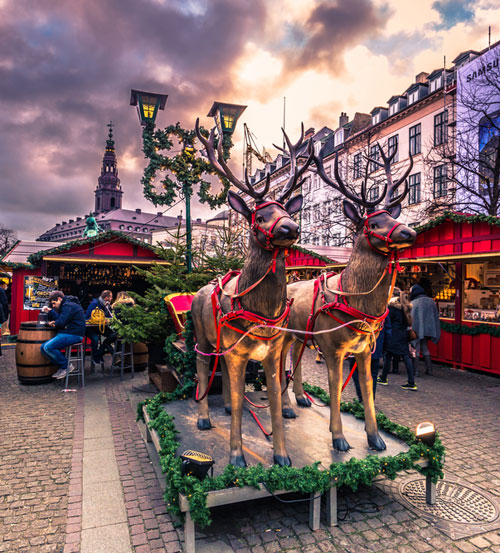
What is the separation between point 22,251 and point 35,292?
5.31 feet

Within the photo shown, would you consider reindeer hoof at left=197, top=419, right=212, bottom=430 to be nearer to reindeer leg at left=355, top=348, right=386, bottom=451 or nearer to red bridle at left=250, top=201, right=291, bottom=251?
reindeer leg at left=355, top=348, right=386, bottom=451

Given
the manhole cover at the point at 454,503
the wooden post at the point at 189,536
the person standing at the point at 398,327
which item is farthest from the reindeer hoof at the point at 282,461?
the person standing at the point at 398,327

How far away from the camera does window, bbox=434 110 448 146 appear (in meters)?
24.3

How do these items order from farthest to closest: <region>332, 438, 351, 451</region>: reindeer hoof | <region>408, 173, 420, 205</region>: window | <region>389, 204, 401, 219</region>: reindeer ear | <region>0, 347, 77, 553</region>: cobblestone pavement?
<region>408, 173, 420, 205</region>: window < <region>389, 204, 401, 219</region>: reindeer ear < <region>332, 438, 351, 451</region>: reindeer hoof < <region>0, 347, 77, 553</region>: cobblestone pavement

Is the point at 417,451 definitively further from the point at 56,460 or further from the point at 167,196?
the point at 167,196

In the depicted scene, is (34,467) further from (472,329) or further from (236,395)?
(472,329)

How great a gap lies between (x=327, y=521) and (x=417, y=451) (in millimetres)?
1027

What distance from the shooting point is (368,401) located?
3.86 m

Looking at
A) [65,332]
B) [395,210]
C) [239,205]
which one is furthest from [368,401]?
[65,332]

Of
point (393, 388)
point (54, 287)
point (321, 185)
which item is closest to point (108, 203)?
point (321, 185)

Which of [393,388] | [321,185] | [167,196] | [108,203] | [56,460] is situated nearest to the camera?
[56,460]

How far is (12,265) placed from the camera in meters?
12.6

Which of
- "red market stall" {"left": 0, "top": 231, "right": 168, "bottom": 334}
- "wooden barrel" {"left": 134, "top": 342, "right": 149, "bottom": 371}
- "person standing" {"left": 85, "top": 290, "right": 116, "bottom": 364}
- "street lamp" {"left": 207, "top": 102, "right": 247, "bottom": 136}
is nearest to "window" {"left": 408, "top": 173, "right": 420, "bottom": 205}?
"street lamp" {"left": 207, "top": 102, "right": 247, "bottom": 136}

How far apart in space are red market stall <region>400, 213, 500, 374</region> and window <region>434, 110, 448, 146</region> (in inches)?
692
